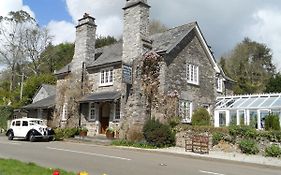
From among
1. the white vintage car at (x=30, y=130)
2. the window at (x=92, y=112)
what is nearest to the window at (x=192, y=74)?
the window at (x=92, y=112)

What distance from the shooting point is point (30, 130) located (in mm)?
25578

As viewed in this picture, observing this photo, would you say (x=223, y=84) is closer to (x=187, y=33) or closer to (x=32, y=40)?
(x=187, y=33)

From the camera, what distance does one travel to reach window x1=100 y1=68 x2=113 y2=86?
28206mm

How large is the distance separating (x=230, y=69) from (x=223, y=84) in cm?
2403

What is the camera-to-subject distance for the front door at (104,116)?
28241 mm

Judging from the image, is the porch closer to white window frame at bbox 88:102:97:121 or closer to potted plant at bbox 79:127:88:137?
white window frame at bbox 88:102:97:121

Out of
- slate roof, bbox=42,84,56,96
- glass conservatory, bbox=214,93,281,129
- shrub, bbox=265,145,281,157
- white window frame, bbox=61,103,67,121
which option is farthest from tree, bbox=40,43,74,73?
shrub, bbox=265,145,281,157

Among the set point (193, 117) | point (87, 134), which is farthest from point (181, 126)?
point (87, 134)

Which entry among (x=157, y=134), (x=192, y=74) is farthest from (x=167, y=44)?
(x=157, y=134)

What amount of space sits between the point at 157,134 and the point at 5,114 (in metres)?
27.9

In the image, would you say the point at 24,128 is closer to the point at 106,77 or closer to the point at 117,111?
the point at 117,111

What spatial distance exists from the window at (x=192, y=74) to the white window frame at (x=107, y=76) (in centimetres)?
626

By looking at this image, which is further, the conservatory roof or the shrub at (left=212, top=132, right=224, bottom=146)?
the conservatory roof

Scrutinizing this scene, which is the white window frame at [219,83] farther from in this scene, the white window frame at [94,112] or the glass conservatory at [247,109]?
the white window frame at [94,112]
